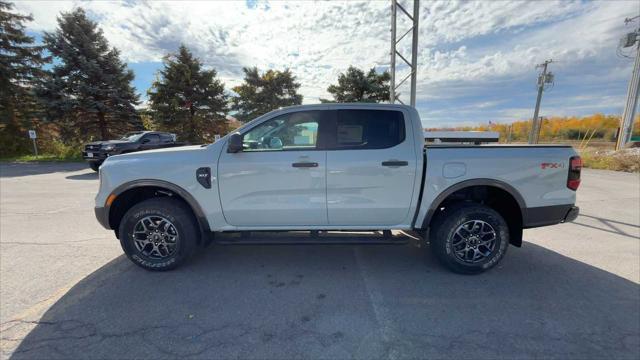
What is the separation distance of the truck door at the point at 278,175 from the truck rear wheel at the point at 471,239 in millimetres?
1401

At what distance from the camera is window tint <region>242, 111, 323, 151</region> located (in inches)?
123

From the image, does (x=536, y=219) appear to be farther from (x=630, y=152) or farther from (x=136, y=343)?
(x=630, y=152)

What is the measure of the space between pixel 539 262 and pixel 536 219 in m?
0.72

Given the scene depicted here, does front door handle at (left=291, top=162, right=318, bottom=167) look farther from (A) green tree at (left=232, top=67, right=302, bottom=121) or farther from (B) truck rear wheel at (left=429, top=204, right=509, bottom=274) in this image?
(A) green tree at (left=232, top=67, right=302, bottom=121)

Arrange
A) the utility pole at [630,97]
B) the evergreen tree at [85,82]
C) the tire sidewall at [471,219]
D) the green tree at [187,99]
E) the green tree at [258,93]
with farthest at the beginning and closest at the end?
the green tree at [258,93]
the green tree at [187,99]
the evergreen tree at [85,82]
the utility pole at [630,97]
the tire sidewall at [471,219]

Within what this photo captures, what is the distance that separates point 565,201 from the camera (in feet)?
10.1

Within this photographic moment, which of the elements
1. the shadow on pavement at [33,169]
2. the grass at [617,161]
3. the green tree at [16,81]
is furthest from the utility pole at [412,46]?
the green tree at [16,81]

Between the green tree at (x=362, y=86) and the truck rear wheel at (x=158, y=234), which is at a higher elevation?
the green tree at (x=362, y=86)

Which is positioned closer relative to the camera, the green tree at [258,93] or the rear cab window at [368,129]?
the rear cab window at [368,129]

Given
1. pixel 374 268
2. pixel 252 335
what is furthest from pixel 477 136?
pixel 252 335

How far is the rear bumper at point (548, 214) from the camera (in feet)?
10.1

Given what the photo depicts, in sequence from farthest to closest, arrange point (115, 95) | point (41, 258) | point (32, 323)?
1. point (115, 95)
2. point (41, 258)
3. point (32, 323)

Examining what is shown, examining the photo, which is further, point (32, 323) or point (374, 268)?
point (374, 268)

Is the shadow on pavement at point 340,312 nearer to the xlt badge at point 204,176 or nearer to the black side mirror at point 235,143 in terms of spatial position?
the xlt badge at point 204,176
